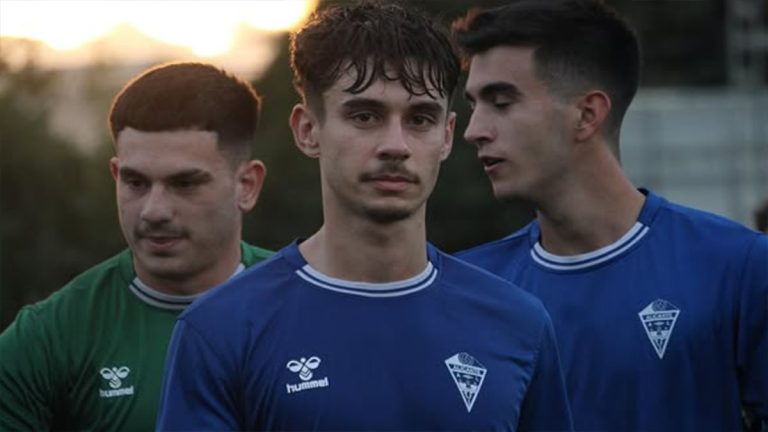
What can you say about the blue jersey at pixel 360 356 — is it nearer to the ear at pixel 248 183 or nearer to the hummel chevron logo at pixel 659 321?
the hummel chevron logo at pixel 659 321

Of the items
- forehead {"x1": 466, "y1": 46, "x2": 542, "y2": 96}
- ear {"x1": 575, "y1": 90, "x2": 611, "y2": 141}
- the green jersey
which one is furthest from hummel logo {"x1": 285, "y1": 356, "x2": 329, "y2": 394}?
ear {"x1": 575, "y1": 90, "x2": 611, "y2": 141}

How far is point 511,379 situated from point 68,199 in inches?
904

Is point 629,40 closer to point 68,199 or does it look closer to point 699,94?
point 68,199

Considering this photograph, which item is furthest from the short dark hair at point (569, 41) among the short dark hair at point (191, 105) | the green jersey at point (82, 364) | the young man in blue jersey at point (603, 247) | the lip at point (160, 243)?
the green jersey at point (82, 364)

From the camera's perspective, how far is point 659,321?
21.2 ft

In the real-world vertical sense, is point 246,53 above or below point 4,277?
above

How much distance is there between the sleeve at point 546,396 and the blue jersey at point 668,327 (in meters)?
0.79

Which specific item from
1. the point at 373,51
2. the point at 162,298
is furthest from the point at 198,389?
the point at 162,298

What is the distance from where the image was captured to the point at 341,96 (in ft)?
17.9

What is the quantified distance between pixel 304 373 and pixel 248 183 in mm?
2112

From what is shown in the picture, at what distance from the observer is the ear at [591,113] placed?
7141 millimetres

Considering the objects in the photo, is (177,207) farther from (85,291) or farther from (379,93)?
(379,93)

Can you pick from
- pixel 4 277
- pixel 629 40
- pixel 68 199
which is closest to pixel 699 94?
pixel 68 199

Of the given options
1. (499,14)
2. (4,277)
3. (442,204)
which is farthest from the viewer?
(442,204)
